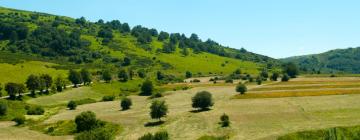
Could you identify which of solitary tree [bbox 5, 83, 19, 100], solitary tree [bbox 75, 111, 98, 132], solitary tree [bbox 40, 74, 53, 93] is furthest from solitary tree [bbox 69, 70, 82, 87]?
solitary tree [bbox 75, 111, 98, 132]

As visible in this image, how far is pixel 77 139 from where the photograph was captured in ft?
203

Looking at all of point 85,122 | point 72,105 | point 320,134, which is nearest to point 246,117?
point 320,134

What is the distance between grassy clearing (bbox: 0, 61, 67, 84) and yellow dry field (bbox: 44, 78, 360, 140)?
53.0 m

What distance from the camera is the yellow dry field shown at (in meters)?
68.7

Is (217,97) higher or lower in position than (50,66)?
lower

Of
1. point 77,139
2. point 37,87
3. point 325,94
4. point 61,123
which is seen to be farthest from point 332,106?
point 37,87

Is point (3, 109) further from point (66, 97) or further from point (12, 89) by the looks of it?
point (66, 97)

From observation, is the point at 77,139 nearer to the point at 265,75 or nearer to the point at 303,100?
the point at 303,100

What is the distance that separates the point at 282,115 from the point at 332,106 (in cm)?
1393

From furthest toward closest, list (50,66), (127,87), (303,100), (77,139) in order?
(50,66)
(127,87)
(303,100)
(77,139)

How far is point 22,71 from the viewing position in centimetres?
16800

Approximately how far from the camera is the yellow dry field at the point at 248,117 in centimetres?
6869

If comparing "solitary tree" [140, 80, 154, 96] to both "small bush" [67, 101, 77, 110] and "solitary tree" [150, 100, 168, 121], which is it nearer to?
"small bush" [67, 101, 77, 110]

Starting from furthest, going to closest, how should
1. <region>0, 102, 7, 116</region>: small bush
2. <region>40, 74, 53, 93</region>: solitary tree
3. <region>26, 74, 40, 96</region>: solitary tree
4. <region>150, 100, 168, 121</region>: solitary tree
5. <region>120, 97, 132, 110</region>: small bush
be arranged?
<region>40, 74, 53, 93</region>: solitary tree, <region>26, 74, 40, 96</region>: solitary tree, <region>120, 97, 132, 110</region>: small bush, <region>0, 102, 7, 116</region>: small bush, <region>150, 100, 168, 121</region>: solitary tree
